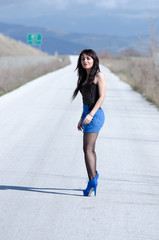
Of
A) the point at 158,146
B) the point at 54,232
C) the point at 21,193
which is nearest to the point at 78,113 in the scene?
the point at 158,146

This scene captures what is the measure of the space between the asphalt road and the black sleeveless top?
1.02m

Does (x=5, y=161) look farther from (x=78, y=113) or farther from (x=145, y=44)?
(x=145, y=44)

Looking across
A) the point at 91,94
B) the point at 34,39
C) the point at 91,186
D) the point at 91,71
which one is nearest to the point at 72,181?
the point at 91,186

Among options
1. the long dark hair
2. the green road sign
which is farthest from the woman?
the green road sign

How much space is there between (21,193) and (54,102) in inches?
439

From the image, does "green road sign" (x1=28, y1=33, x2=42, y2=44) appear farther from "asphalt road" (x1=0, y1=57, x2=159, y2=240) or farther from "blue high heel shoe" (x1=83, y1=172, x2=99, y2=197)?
"blue high heel shoe" (x1=83, y1=172, x2=99, y2=197)

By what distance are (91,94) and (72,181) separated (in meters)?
1.29

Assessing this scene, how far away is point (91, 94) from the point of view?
5.80 m

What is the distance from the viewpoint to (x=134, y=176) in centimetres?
686

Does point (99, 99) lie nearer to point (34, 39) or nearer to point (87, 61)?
point (87, 61)

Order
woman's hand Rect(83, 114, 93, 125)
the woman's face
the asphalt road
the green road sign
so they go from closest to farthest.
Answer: the asphalt road
woman's hand Rect(83, 114, 93, 125)
the woman's face
the green road sign

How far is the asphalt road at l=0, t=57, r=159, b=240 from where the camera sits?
482 cm

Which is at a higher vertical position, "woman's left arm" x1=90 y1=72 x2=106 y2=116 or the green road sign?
"woman's left arm" x1=90 y1=72 x2=106 y2=116

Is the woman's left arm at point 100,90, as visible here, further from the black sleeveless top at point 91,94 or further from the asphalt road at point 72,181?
the asphalt road at point 72,181
